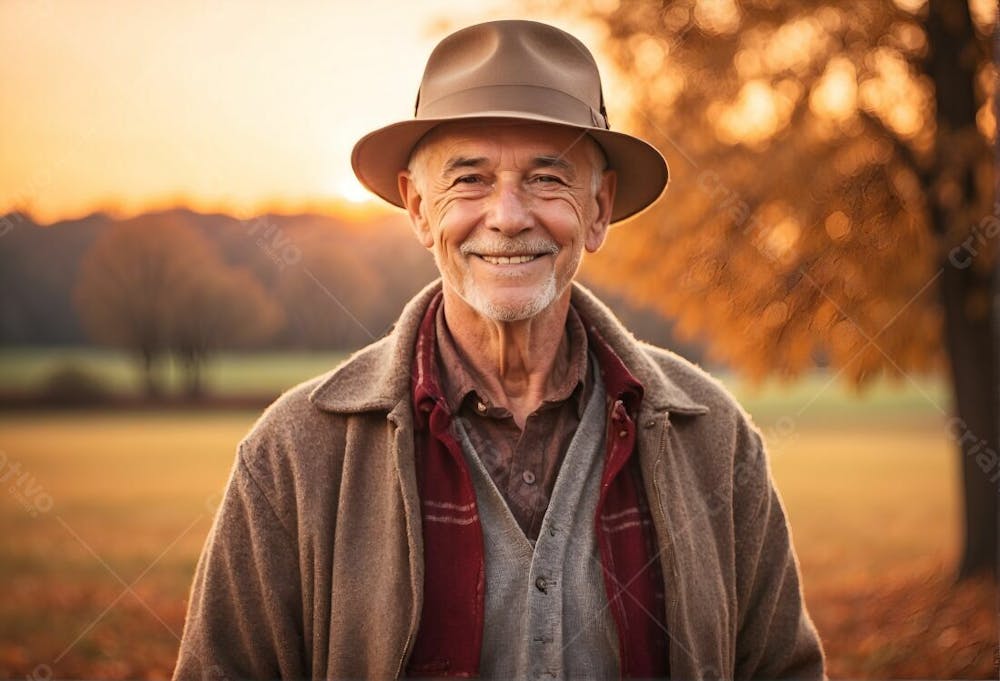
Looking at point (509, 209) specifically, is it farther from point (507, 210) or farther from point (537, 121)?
point (537, 121)

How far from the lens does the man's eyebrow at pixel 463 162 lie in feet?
7.30

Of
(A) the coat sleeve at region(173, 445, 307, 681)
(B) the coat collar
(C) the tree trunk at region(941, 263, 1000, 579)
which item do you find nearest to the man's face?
(B) the coat collar

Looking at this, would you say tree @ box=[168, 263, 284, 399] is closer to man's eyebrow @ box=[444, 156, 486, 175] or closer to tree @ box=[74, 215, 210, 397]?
tree @ box=[74, 215, 210, 397]

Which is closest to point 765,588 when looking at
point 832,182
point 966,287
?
point 832,182

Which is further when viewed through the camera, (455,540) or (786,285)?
(786,285)

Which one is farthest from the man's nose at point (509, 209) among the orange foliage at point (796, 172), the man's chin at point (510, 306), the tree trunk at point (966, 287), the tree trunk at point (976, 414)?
the tree trunk at point (976, 414)

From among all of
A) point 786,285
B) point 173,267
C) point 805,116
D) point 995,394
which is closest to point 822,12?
point 805,116

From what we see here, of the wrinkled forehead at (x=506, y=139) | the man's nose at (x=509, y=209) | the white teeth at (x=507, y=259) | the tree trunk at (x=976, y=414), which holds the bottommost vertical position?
the tree trunk at (x=976, y=414)

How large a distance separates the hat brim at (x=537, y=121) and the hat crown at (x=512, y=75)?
2.1 inches

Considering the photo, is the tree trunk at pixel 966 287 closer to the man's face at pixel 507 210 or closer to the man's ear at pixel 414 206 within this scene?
the man's face at pixel 507 210

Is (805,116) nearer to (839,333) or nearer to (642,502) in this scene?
(839,333)

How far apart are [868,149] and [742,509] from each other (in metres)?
4.94

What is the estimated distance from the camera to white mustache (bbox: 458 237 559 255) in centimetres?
223

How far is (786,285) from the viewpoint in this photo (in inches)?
259
